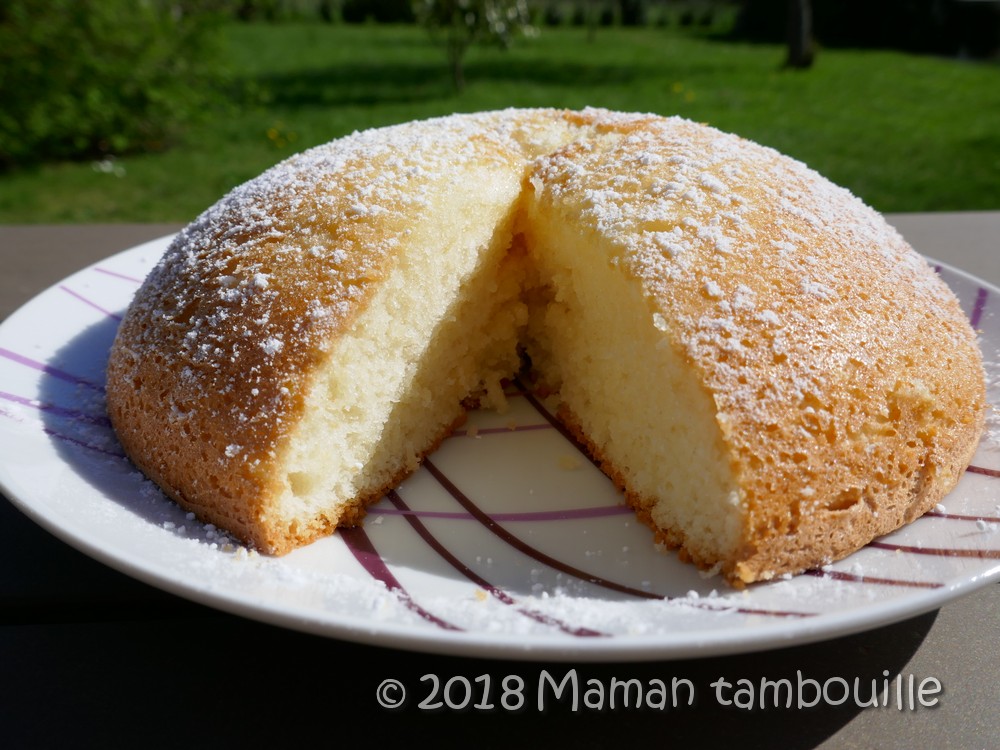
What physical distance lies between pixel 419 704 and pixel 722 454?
0.65 meters

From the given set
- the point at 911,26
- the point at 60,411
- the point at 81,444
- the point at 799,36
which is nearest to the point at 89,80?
the point at 60,411

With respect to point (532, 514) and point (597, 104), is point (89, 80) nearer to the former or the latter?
point (597, 104)

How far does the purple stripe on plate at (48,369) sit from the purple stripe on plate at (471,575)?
78 centimetres

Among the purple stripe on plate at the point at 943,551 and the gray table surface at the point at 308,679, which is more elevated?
the purple stripe on plate at the point at 943,551

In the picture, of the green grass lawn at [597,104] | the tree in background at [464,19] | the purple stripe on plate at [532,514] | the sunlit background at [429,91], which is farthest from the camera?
the tree in background at [464,19]

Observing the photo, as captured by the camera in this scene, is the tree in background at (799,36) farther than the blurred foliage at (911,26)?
No

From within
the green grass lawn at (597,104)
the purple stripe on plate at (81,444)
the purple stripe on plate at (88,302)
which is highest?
the purple stripe on plate at (88,302)

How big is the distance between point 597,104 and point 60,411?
7540 mm

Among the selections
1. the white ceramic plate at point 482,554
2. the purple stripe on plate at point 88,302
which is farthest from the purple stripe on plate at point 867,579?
the purple stripe on plate at point 88,302

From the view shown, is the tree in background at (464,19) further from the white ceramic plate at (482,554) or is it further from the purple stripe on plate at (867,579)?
the purple stripe on plate at (867,579)

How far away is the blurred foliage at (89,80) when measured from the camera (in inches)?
271

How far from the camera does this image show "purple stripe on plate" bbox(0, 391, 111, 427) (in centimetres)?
180

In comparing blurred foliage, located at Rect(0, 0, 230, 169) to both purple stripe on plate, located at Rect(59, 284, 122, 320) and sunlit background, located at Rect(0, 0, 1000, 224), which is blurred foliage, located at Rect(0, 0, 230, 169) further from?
purple stripe on plate, located at Rect(59, 284, 122, 320)

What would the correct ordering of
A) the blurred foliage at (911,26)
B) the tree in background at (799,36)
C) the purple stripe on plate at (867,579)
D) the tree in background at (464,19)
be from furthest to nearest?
Answer: 1. the blurred foliage at (911,26)
2. the tree in background at (799,36)
3. the tree in background at (464,19)
4. the purple stripe on plate at (867,579)
